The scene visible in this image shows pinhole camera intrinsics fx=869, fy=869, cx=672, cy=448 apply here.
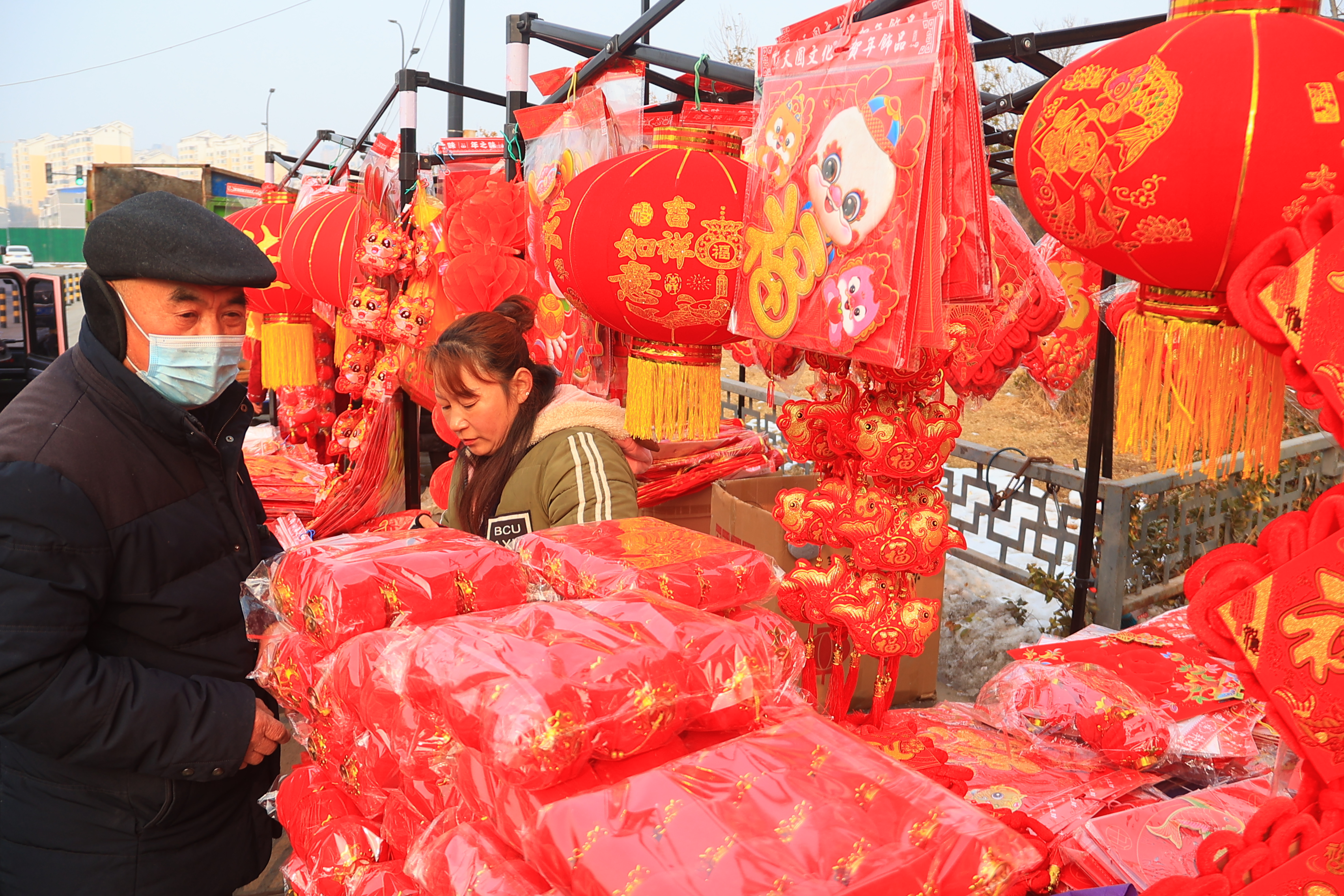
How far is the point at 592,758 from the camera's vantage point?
2.74 ft

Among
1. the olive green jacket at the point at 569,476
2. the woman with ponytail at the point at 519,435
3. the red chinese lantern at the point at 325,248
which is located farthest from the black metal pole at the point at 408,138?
the olive green jacket at the point at 569,476

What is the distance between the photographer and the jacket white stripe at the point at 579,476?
1.84m

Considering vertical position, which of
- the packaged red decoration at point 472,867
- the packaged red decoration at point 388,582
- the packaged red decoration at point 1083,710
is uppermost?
the packaged red decoration at point 388,582

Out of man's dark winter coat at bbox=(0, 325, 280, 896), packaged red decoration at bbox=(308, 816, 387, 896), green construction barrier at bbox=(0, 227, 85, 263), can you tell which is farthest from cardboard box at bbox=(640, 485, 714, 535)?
green construction barrier at bbox=(0, 227, 85, 263)

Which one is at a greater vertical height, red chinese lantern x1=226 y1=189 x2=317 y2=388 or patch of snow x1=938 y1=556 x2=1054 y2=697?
red chinese lantern x1=226 y1=189 x2=317 y2=388

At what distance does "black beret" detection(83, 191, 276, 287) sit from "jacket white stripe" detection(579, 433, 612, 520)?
0.76m

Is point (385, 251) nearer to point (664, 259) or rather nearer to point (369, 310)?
point (369, 310)

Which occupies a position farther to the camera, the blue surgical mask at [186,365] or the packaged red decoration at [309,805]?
the blue surgical mask at [186,365]

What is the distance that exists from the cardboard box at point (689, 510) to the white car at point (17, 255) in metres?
16.1

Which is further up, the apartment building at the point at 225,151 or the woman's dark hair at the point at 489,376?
the apartment building at the point at 225,151

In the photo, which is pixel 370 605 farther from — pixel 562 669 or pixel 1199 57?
pixel 1199 57

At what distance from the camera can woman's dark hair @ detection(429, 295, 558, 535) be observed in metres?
1.96

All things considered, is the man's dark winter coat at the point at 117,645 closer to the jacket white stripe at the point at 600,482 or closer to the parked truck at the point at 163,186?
the jacket white stripe at the point at 600,482

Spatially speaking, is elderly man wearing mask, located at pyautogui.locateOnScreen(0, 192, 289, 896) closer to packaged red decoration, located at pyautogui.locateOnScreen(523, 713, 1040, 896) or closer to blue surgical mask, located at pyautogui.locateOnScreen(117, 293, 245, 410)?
blue surgical mask, located at pyautogui.locateOnScreen(117, 293, 245, 410)
